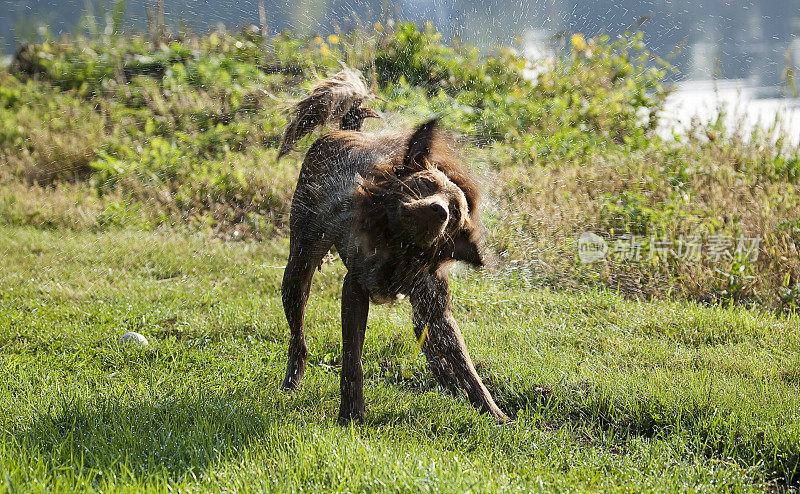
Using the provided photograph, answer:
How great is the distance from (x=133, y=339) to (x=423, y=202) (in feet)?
9.88

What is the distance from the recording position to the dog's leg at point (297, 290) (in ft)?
13.1

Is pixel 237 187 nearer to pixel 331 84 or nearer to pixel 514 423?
pixel 331 84

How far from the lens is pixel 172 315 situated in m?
5.60

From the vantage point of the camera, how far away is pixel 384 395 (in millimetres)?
4039

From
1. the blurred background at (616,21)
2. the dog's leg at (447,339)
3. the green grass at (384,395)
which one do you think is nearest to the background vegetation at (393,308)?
the green grass at (384,395)

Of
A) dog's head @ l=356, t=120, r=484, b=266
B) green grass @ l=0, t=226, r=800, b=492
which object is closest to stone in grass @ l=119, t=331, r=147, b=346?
green grass @ l=0, t=226, r=800, b=492

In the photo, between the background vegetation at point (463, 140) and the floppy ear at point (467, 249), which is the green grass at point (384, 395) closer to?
the background vegetation at point (463, 140)

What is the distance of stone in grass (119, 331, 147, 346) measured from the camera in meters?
4.89

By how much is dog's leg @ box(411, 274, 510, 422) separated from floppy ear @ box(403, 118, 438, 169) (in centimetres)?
75

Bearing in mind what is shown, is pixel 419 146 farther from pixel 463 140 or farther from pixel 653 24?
pixel 653 24

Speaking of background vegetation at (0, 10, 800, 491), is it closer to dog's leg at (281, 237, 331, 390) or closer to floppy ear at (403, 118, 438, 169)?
dog's leg at (281, 237, 331, 390)

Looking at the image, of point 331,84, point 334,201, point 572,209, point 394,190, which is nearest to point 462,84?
point 572,209

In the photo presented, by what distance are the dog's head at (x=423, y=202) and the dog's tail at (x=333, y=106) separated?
3.89 ft

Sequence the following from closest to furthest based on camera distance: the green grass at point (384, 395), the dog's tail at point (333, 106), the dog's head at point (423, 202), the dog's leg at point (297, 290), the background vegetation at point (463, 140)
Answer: the dog's head at point (423, 202), the green grass at point (384, 395), the dog's leg at point (297, 290), the dog's tail at point (333, 106), the background vegetation at point (463, 140)
